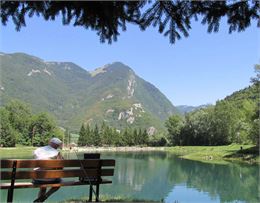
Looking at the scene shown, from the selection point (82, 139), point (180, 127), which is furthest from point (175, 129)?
point (82, 139)

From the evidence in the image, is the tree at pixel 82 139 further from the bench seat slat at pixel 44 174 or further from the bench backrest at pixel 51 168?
the bench seat slat at pixel 44 174

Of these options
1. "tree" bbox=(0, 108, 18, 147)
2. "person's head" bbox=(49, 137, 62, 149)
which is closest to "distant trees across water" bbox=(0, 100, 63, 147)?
"tree" bbox=(0, 108, 18, 147)

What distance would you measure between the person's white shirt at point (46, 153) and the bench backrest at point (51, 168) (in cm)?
26

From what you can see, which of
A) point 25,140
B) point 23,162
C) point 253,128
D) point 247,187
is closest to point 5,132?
point 25,140

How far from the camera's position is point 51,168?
267 inches

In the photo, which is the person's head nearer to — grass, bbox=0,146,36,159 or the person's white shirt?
the person's white shirt

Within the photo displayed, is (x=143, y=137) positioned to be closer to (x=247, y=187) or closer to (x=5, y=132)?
(x=5, y=132)

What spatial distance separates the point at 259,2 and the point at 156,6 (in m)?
Result: 1.54

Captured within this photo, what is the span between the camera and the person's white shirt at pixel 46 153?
695 centimetres

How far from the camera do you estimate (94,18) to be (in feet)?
17.8

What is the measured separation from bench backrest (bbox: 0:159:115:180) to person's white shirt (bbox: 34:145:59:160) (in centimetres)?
26

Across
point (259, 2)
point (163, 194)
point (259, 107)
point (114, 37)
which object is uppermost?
point (259, 107)

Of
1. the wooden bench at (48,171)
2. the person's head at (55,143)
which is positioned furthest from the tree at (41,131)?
the person's head at (55,143)

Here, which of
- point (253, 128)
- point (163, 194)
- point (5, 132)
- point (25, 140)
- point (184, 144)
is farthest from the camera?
point (184, 144)
